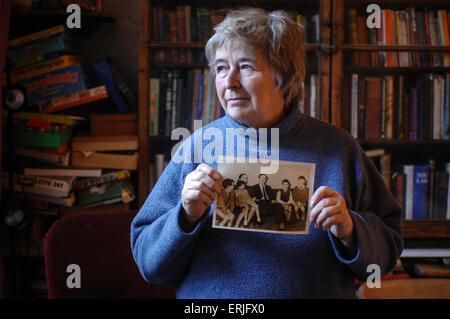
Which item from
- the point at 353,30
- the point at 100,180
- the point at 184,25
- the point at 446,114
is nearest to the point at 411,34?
the point at 353,30

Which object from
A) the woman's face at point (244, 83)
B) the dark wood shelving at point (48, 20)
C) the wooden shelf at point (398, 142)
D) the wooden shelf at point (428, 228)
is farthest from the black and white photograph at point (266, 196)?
the dark wood shelving at point (48, 20)

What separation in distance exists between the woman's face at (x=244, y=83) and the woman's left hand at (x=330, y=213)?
0.26 m

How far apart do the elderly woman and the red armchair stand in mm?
165

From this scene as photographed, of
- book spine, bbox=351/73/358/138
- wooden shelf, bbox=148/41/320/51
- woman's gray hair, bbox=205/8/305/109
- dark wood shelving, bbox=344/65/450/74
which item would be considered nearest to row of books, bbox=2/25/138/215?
wooden shelf, bbox=148/41/320/51

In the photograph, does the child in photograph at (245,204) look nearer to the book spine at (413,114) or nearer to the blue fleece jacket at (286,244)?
the blue fleece jacket at (286,244)

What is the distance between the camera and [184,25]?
1731mm

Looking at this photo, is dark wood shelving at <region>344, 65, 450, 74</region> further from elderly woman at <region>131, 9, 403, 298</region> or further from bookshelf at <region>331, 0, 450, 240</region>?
elderly woman at <region>131, 9, 403, 298</region>

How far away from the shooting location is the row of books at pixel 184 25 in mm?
1707

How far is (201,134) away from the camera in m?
0.99

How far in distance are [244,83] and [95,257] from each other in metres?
0.64

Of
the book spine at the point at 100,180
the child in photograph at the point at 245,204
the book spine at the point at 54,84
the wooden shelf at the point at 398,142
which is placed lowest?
the book spine at the point at 100,180

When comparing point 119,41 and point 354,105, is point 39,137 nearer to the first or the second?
point 119,41
